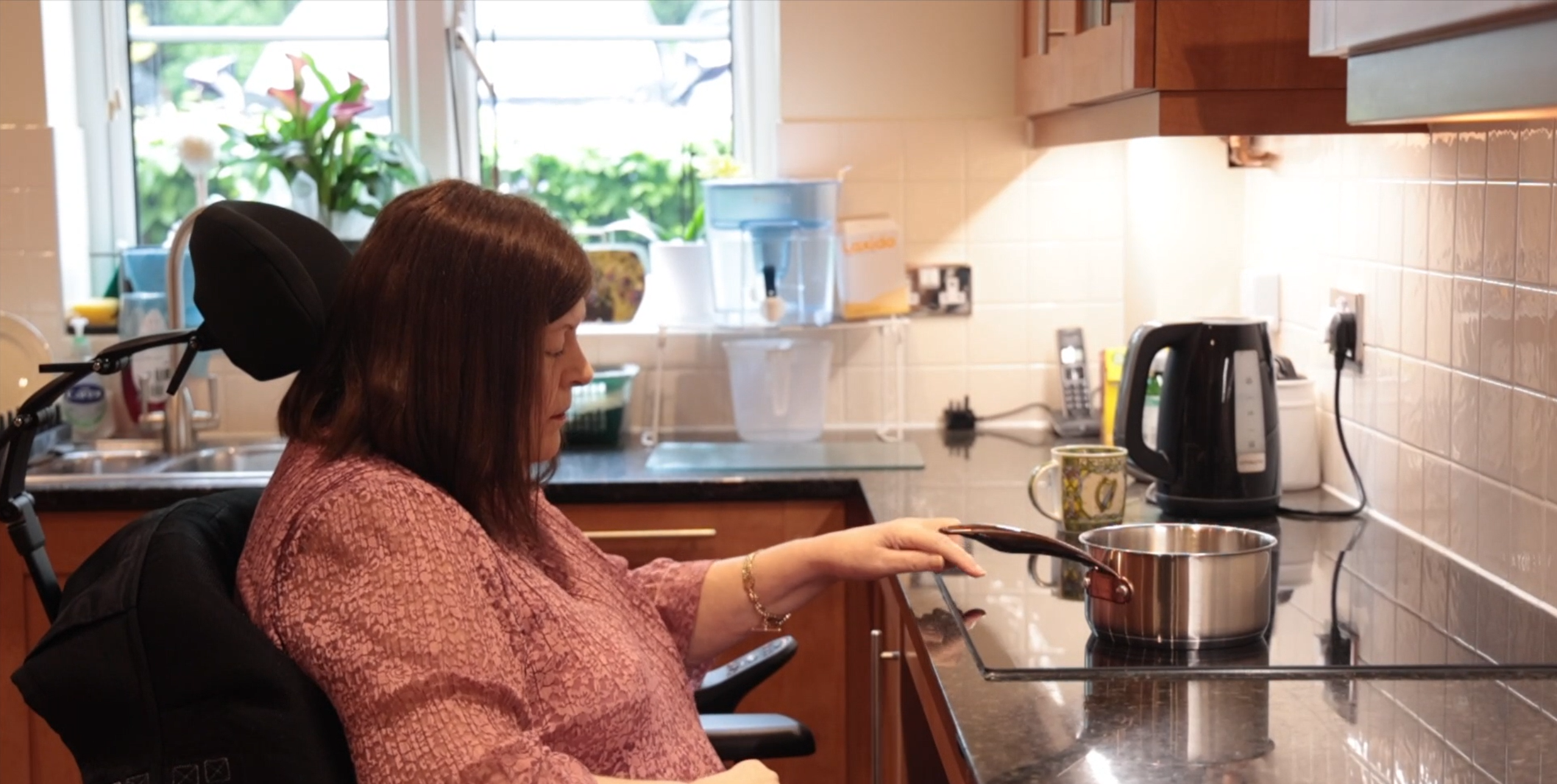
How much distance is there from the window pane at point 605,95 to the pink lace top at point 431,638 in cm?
187

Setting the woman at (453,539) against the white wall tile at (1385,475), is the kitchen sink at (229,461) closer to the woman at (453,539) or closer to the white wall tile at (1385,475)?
the woman at (453,539)

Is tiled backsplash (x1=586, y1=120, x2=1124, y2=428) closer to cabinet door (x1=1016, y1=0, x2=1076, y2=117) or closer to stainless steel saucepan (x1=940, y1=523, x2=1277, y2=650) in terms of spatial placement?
cabinet door (x1=1016, y1=0, x2=1076, y2=117)

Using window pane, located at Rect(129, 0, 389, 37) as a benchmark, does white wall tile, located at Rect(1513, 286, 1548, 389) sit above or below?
below

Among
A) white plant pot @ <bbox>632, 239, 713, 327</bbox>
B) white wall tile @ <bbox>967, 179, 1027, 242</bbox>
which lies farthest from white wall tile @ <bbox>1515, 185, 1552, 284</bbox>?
white plant pot @ <bbox>632, 239, 713, 327</bbox>

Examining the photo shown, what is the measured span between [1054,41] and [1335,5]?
1406 millimetres

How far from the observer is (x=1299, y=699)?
4.73 ft

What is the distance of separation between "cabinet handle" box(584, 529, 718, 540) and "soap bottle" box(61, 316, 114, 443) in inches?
40.0

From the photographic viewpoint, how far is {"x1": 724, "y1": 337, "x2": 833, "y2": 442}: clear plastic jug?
3.00 meters

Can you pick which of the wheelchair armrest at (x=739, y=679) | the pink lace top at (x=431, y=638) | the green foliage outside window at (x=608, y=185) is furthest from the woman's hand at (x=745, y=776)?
the green foliage outside window at (x=608, y=185)

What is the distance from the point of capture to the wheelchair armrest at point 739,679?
A: 1894 millimetres

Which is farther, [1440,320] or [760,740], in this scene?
[1440,320]

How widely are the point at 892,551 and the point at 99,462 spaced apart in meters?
1.67

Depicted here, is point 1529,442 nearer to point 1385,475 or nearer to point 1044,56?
point 1385,475

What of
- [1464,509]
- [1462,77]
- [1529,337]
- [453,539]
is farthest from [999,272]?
[1462,77]
